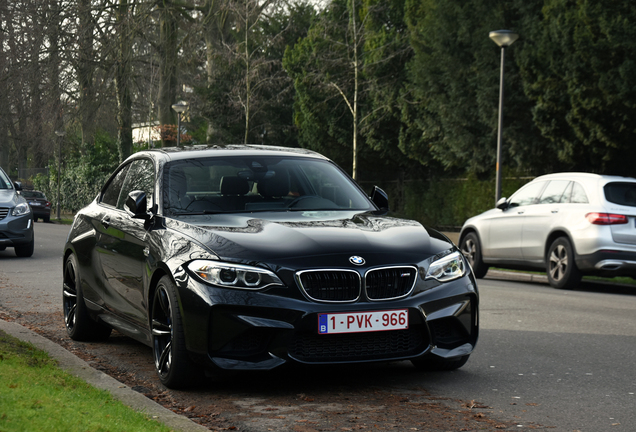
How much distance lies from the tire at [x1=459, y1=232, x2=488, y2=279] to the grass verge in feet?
35.6

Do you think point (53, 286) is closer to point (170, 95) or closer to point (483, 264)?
point (483, 264)

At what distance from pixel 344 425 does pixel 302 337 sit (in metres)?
0.69

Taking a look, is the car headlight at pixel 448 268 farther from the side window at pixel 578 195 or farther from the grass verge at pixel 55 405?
the side window at pixel 578 195

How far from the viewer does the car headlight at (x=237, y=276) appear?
547 centimetres

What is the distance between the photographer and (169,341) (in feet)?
19.5

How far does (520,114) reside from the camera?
82.7ft

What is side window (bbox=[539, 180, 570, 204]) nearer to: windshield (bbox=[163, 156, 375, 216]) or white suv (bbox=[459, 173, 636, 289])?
white suv (bbox=[459, 173, 636, 289])

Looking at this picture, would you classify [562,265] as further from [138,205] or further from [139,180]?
[138,205]

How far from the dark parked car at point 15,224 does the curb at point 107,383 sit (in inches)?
382

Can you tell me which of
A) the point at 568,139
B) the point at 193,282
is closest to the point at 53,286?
the point at 193,282

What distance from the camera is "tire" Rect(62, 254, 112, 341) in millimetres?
7914

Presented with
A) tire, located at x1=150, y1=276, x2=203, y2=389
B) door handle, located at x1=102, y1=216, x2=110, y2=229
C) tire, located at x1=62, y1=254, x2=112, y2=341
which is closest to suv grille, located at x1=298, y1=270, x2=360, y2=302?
tire, located at x1=150, y1=276, x2=203, y2=389

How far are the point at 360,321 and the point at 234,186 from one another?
5.83ft

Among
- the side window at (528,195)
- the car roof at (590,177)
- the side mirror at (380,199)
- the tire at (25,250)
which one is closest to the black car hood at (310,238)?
the side mirror at (380,199)
